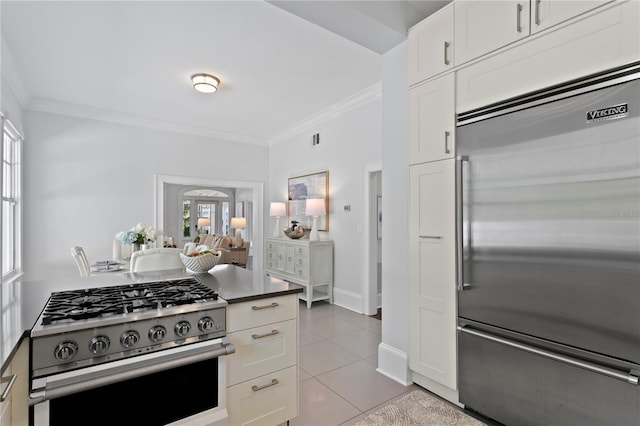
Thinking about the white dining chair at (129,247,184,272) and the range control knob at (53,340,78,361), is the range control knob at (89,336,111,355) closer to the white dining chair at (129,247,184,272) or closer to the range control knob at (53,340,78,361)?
the range control knob at (53,340,78,361)

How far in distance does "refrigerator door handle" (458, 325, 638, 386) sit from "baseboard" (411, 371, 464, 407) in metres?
0.47

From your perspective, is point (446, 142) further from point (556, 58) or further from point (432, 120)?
point (556, 58)

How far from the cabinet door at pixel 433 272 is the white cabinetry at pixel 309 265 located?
94.0 inches

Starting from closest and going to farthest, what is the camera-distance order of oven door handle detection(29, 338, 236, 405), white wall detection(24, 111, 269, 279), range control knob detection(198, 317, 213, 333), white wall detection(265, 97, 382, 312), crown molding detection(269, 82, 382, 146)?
oven door handle detection(29, 338, 236, 405)
range control knob detection(198, 317, 213, 333)
crown molding detection(269, 82, 382, 146)
white wall detection(265, 97, 382, 312)
white wall detection(24, 111, 269, 279)

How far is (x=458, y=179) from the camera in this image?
Result: 2.08 metres

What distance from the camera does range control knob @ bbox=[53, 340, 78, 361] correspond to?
119 centimetres

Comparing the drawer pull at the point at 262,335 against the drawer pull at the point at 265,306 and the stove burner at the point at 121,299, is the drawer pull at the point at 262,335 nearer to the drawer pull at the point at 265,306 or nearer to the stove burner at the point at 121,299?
the drawer pull at the point at 265,306

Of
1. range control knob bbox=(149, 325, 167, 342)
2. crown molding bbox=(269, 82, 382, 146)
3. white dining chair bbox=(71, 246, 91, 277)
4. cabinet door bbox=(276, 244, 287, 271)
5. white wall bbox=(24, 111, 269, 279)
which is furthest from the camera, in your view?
cabinet door bbox=(276, 244, 287, 271)

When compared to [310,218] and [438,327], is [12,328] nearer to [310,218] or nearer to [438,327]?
[438,327]

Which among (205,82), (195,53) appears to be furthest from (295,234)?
(195,53)

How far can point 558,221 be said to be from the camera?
165 cm

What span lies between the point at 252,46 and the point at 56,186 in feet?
12.3

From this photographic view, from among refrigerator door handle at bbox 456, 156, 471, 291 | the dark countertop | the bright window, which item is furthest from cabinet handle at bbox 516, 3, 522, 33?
the bright window

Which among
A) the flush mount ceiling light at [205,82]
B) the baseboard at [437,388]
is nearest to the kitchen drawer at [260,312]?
the baseboard at [437,388]
